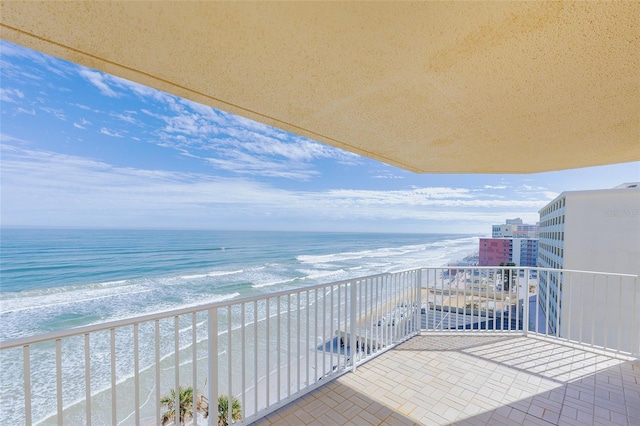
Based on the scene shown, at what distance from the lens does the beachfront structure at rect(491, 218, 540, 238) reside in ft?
145

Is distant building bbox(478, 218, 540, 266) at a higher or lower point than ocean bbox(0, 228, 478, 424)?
lower

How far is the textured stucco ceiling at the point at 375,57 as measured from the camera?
0.99 metres

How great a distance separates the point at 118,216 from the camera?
2603 cm

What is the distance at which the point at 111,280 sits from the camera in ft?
48.0

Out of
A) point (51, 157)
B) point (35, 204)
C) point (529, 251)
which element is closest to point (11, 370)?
point (35, 204)

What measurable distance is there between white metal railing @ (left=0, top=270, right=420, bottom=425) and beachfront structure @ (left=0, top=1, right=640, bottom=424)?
2.8 inches

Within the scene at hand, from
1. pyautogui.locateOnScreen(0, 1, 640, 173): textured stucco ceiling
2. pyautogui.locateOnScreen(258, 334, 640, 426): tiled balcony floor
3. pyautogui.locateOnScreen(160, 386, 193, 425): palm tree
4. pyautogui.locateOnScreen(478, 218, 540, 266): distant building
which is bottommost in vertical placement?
pyautogui.locateOnScreen(478, 218, 540, 266): distant building

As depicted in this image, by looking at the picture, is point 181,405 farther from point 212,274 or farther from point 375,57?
point 212,274

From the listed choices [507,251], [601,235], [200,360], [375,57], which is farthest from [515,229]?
[375,57]

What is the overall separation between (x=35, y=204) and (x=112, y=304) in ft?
47.3

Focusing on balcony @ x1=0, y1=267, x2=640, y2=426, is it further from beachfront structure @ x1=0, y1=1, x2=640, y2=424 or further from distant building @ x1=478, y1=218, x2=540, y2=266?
distant building @ x1=478, y1=218, x2=540, y2=266

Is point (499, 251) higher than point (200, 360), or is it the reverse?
point (200, 360)

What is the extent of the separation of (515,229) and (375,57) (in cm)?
5415

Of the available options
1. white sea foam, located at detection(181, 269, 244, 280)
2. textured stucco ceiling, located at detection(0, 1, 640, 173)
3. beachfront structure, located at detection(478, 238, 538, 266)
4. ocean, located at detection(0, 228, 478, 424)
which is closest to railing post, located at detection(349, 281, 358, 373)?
textured stucco ceiling, located at detection(0, 1, 640, 173)
